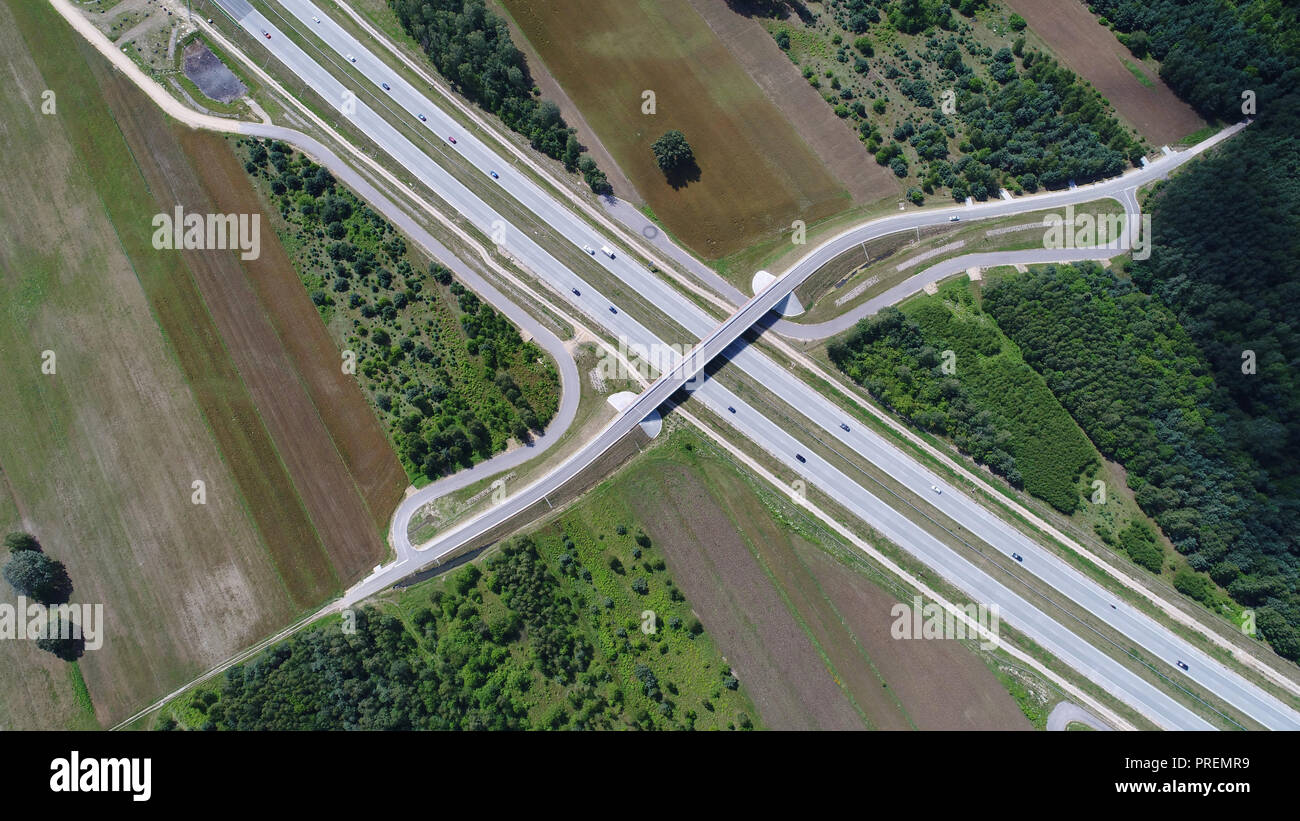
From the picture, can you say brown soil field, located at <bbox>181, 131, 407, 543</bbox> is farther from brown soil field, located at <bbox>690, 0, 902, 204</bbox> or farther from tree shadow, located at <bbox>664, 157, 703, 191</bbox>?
brown soil field, located at <bbox>690, 0, 902, 204</bbox>

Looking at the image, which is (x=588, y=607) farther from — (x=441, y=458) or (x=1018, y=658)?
(x=1018, y=658)

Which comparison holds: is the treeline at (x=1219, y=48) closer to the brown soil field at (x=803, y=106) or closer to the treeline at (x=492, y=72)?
the brown soil field at (x=803, y=106)

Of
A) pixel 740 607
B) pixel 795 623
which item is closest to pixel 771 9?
pixel 740 607

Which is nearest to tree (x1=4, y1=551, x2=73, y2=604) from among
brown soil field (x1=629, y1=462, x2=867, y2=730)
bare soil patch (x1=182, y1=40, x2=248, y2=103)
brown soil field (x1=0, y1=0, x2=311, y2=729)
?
brown soil field (x1=0, y1=0, x2=311, y2=729)

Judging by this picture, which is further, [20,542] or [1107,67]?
[1107,67]

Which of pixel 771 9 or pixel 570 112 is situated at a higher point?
pixel 771 9

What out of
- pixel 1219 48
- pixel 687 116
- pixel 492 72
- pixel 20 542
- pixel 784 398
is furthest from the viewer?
pixel 687 116

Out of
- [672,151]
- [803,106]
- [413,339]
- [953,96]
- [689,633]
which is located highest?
[803,106]

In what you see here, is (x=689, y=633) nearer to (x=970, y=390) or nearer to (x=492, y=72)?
(x=970, y=390)
